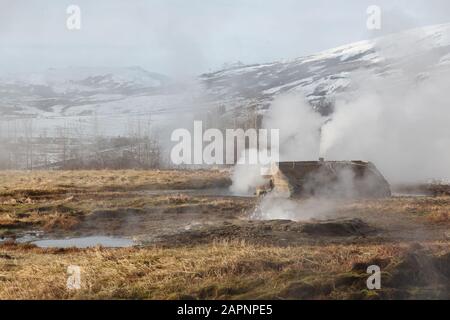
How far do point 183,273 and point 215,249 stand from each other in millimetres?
3333

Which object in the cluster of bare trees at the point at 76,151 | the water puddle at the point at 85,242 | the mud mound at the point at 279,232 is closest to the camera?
the mud mound at the point at 279,232

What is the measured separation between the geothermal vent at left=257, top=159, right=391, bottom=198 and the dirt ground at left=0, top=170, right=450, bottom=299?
8.17ft

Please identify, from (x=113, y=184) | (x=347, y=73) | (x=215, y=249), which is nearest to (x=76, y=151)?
(x=113, y=184)

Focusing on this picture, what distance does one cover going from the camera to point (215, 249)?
1413cm

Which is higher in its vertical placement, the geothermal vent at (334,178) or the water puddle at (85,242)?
the geothermal vent at (334,178)

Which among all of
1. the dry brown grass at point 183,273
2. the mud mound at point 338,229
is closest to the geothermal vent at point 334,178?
the mud mound at point 338,229

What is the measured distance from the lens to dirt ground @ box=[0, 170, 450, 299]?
973 centimetres

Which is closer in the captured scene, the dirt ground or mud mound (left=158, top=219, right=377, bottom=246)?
the dirt ground

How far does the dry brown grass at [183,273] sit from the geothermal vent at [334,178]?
14.8 meters

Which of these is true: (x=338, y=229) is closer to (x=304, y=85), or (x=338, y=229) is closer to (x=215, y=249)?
(x=215, y=249)

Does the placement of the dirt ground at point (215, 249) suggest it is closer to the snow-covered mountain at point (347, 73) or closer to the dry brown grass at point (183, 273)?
the dry brown grass at point (183, 273)

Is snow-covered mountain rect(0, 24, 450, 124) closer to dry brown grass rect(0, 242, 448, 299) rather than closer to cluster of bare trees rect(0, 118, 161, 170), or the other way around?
cluster of bare trees rect(0, 118, 161, 170)

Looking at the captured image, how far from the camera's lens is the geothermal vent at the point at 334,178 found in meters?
29.1

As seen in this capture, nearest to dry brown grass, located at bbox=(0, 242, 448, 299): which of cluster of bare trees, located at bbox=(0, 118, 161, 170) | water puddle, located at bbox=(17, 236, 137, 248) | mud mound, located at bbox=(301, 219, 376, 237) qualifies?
mud mound, located at bbox=(301, 219, 376, 237)
